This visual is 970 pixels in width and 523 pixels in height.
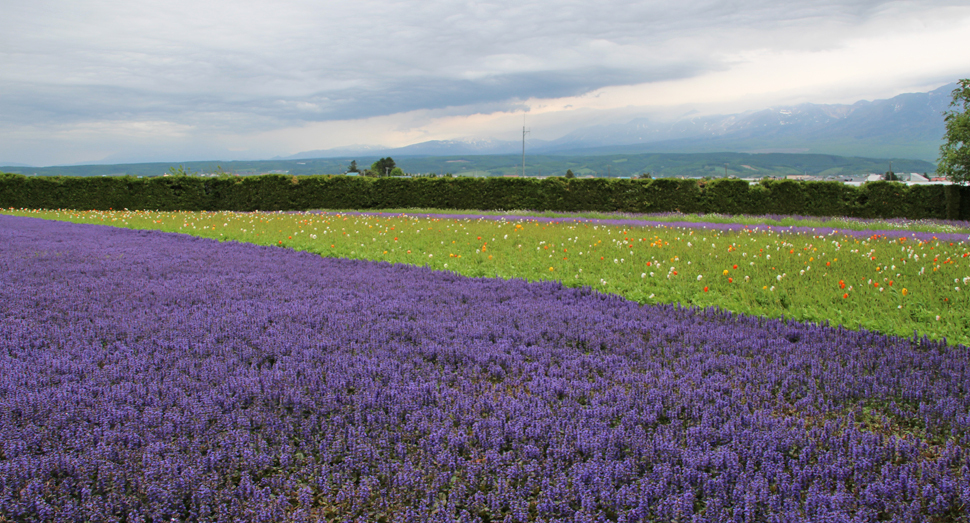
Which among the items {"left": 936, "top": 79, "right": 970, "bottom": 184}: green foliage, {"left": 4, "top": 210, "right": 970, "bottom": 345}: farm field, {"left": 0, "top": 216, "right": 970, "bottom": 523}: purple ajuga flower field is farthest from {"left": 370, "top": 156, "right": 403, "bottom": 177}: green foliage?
{"left": 0, "top": 216, "right": 970, "bottom": 523}: purple ajuga flower field

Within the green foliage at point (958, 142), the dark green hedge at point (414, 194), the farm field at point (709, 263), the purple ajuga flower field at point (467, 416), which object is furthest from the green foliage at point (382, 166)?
the purple ajuga flower field at point (467, 416)

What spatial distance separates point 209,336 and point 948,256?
39.5ft

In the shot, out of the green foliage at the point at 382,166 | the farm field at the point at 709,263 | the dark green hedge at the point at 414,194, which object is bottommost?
the farm field at the point at 709,263

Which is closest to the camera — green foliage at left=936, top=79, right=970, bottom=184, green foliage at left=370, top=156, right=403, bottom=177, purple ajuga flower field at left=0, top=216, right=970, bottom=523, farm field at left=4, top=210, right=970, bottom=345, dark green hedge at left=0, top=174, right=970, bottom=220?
purple ajuga flower field at left=0, top=216, right=970, bottom=523

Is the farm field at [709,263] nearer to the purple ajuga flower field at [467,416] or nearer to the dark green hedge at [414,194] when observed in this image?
the purple ajuga flower field at [467,416]

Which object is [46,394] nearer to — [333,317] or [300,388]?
[300,388]

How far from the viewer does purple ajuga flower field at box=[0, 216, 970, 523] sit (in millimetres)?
2754

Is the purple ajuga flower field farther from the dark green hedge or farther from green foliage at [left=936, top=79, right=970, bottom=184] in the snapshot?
green foliage at [left=936, top=79, right=970, bottom=184]

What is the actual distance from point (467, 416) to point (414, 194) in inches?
1056

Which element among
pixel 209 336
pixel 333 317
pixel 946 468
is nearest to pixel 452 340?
pixel 333 317

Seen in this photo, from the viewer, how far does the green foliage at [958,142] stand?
25.9 meters

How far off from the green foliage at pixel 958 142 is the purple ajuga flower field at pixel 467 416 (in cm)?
2918

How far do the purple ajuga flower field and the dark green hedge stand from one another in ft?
70.8

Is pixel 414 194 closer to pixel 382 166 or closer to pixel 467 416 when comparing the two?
pixel 467 416
